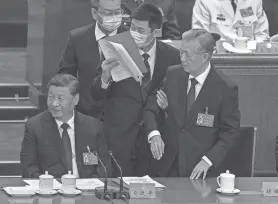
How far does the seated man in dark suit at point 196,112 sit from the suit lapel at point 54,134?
604 millimetres

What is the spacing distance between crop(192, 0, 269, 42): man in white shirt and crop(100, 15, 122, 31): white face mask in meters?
2.46

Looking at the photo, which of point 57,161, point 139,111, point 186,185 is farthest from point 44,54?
point 186,185

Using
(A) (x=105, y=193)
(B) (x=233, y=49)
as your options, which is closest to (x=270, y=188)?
(A) (x=105, y=193)

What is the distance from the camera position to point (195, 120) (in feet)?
19.9

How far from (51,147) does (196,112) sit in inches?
39.7

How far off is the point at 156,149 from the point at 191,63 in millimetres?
618

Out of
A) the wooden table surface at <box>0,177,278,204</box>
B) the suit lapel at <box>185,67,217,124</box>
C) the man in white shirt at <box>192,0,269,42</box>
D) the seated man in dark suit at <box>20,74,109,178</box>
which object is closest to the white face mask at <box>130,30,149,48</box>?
the suit lapel at <box>185,67,217,124</box>

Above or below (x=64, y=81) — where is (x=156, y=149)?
below

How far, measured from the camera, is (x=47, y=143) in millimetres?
→ 5852

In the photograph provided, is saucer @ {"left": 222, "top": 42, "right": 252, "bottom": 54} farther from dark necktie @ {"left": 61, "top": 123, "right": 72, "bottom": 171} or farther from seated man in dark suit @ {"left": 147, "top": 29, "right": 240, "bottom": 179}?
dark necktie @ {"left": 61, "top": 123, "right": 72, "bottom": 171}

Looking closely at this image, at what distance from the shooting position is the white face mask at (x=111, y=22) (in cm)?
643

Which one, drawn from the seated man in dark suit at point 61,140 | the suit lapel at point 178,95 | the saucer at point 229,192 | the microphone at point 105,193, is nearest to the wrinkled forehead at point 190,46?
the suit lapel at point 178,95

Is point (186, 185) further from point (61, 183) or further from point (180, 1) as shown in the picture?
point (180, 1)

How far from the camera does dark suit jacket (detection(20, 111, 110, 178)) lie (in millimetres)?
5809
